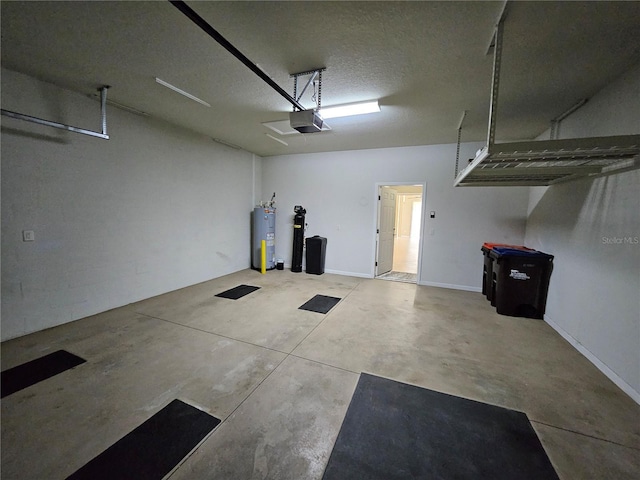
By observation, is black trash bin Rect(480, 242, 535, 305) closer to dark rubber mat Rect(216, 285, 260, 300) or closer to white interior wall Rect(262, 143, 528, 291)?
white interior wall Rect(262, 143, 528, 291)

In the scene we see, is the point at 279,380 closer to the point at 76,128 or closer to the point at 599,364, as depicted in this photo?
the point at 599,364

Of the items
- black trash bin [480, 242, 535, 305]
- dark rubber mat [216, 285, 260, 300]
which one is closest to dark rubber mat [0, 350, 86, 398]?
dark rubber mat [216, 285, 260, 300]

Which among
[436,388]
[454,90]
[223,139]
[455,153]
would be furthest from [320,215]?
[436,388]

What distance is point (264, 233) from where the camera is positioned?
18.7 ft

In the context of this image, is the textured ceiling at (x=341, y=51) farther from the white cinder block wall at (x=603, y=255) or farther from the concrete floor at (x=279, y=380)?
the concrete floor at (x=279, y=380)

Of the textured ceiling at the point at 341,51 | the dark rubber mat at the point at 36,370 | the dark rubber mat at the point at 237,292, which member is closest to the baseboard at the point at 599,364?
the textured ceiling at the point at 341,51

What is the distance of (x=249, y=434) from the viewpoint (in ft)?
5.06

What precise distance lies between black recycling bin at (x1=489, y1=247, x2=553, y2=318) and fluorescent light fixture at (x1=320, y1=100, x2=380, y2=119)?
2.68m

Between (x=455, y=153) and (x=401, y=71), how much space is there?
285cm

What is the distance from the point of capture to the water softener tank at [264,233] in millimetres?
5684

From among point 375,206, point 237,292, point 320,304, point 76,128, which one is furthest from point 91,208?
point 375,206

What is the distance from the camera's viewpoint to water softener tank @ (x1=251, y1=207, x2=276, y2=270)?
568cm

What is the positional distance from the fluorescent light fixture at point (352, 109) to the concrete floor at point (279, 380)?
2.73 meters

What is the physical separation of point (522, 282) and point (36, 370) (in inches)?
214
